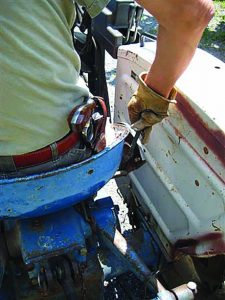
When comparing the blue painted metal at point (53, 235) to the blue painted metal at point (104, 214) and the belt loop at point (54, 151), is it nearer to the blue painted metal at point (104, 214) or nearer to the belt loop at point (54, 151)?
the blue painted metal at point (104, 214)

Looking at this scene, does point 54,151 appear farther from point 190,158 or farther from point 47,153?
point 190,158

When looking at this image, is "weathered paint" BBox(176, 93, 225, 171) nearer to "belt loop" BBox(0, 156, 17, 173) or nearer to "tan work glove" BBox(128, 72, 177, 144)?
"tan work glove" BBox(128, 72, 177, 144)

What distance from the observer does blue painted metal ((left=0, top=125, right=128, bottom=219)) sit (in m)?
1.46

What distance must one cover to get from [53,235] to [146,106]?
625mm

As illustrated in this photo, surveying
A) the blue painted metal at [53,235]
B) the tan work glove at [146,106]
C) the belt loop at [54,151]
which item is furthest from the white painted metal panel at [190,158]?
the belt loop at [54,151]

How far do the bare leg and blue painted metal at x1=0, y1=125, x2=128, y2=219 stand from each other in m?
0.29

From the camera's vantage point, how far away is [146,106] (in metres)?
1.64

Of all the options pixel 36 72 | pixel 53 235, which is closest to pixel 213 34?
pixel 53 235

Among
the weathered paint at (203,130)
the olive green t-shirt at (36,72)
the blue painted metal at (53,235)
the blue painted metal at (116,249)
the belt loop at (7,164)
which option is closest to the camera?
the olive green t-shirt at (36,72)

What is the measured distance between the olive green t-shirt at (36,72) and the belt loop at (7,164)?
0.04 meters

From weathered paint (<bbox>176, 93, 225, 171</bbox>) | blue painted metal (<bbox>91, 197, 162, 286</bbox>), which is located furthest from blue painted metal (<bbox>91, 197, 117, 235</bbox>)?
weathered paint (<bbox>176, 93, 225, 171</bbox>)

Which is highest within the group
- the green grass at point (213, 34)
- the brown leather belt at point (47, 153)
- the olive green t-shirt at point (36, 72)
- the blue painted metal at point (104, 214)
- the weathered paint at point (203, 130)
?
the olive green t-shirt at point (36, 72)

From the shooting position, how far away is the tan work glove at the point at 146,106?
160 centimetres

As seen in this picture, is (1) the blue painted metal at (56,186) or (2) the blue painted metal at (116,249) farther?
(2) the blue painted metal at (116,249)
